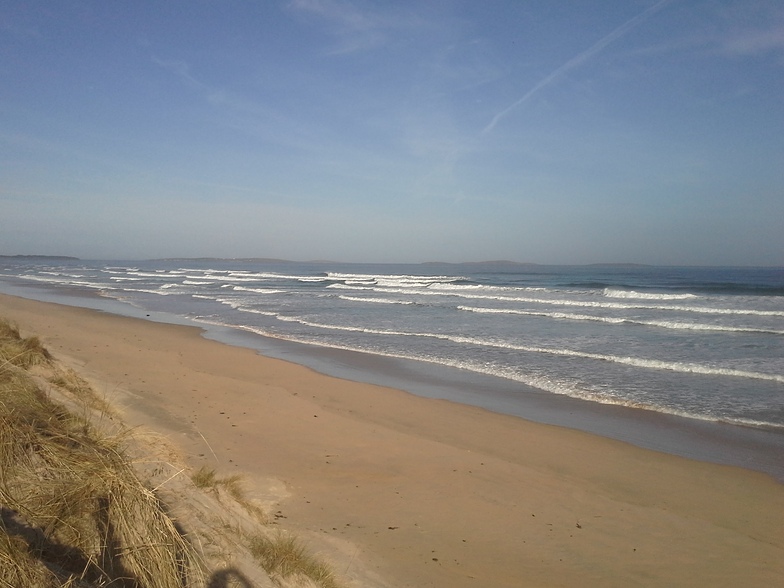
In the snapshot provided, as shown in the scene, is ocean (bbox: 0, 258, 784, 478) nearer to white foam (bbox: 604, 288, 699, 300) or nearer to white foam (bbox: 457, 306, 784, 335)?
white foam (bbox: 457, 306, 784, 335)

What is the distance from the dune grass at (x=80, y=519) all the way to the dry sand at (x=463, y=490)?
1547 millimetres

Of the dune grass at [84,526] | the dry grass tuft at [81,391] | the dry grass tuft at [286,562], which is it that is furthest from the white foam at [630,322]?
the dune grass at [84,526]

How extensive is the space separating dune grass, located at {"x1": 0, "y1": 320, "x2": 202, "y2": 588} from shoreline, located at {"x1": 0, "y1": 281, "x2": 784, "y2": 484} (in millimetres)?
6626

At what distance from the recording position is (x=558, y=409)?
9.15 meters

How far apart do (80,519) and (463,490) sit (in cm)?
377

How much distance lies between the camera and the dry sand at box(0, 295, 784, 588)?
412 cm

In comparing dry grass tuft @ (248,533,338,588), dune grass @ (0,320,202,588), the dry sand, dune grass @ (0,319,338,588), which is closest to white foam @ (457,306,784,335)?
the dry sand

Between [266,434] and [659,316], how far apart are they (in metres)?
20.7

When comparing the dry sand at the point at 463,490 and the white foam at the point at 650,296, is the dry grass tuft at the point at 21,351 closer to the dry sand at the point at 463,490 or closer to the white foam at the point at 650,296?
the dry sand at the point at 463,490

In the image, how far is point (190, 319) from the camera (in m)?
21.9

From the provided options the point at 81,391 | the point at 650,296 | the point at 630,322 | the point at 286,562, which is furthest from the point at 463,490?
the point at 650,296

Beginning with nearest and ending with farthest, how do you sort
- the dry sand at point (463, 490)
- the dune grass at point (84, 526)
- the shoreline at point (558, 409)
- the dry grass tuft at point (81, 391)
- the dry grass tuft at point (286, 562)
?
the dune grass at point (84, 526) < the dry grass tuft at point (286, 562) < the dry sand at point (463, 490) < the dry grass tuft at point (81, 391) < the shoreline at point (558, 409)

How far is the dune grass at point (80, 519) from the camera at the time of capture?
2.40m

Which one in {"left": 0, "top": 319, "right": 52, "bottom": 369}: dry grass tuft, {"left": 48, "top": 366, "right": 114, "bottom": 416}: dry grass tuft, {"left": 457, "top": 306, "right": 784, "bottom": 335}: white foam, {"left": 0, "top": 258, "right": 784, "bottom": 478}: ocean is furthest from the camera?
{"left": 457, "top": 306, "right": 784, "bottom": 335}: white foam
